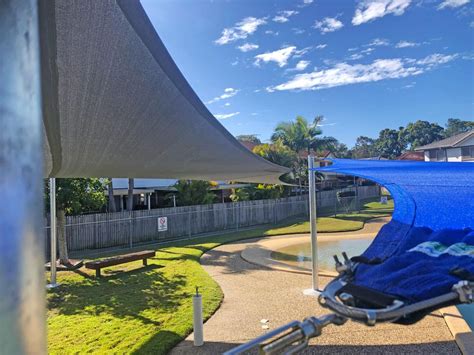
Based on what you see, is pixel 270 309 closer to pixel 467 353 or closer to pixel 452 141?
pixel 467 353

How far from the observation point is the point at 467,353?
13.8ft

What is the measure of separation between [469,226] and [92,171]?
4579mm

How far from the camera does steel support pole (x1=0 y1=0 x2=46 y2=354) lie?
83cm

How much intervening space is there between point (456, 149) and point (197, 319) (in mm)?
30937

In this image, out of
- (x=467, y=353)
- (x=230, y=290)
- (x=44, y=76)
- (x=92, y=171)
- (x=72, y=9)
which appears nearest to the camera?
(x=72, y=9)

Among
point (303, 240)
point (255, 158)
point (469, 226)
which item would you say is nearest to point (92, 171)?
point (255, 158)

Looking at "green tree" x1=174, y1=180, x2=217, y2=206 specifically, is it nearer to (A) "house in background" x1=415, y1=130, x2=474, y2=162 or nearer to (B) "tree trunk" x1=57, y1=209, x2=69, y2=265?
(B) "tree trunk" x1=57, y1=209, x2=69, y2=265

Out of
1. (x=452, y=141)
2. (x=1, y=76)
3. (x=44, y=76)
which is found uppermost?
(x=452, y=141)

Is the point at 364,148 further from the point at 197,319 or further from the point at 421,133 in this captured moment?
the point at 197,319

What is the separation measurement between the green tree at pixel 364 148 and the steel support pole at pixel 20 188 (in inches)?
2668

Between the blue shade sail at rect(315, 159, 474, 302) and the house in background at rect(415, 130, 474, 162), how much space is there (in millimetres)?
28030

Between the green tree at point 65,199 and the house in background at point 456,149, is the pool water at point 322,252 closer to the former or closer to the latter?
the green tree at point 65,199

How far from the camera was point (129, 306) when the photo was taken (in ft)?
20.9

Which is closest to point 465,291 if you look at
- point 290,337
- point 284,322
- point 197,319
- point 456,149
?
point 290,337
